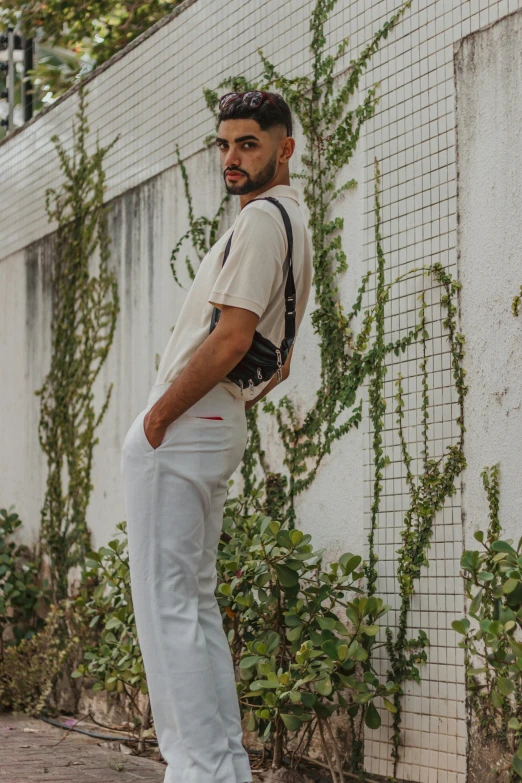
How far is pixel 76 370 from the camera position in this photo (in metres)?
5.92

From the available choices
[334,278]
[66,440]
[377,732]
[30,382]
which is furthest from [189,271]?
[377,732]

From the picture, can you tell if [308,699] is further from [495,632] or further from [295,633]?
[495,632]

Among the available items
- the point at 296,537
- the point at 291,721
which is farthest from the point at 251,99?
the point at 291,721

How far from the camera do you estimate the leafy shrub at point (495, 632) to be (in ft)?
9.11

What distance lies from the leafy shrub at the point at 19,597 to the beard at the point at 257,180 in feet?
11.4

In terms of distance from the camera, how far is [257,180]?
116 inches

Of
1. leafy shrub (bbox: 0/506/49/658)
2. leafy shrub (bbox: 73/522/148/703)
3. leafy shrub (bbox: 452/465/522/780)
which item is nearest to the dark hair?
leafy shrub (bbox: 452/465/522/780)

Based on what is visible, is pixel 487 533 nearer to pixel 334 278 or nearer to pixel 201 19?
pixel 334 278

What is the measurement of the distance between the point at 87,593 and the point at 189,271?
1626 mm

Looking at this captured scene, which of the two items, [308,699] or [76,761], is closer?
[308,699]

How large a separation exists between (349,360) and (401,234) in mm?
508

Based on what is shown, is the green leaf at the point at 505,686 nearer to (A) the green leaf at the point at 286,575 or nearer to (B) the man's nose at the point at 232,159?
(A) the green leaf at the point at 286,575

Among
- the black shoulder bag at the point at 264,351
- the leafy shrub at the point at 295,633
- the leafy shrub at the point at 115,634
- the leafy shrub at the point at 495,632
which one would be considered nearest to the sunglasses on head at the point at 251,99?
the black shoulder bag at the point at 264,351

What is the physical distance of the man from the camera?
2.70 m
